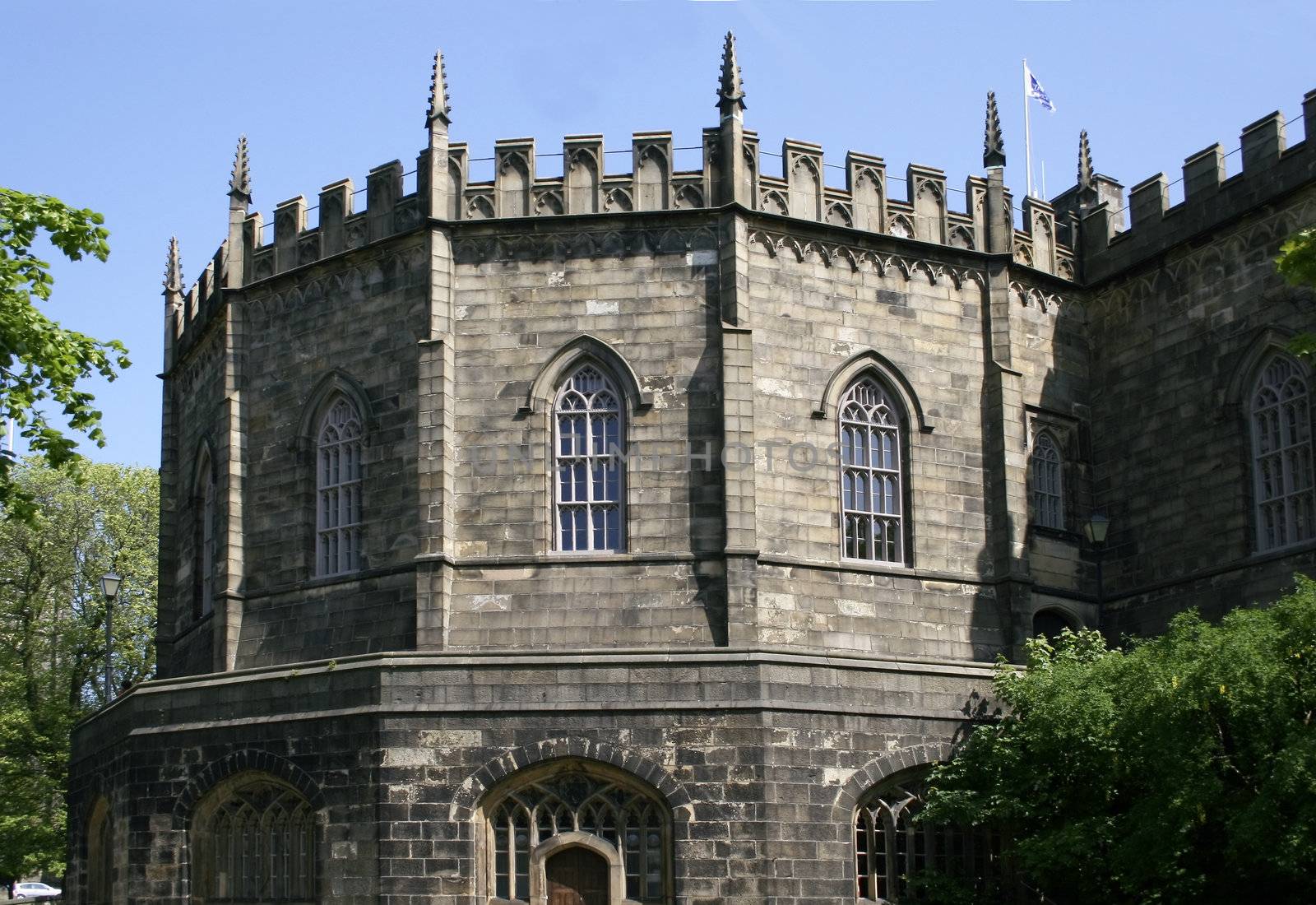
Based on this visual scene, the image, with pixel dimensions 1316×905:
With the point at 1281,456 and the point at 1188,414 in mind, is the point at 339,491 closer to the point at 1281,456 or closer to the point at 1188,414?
the point at 1188,414

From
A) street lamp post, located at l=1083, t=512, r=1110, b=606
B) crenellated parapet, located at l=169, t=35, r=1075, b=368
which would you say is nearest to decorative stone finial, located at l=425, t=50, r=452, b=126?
crenellated parapet, located at l=169, t=35, r=1075, b=368

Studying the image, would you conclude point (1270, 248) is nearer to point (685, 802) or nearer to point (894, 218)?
point (894, 218)

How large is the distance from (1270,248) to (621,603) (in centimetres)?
1270

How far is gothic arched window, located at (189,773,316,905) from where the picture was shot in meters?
26.6

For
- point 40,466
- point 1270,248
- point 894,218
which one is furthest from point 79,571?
Result: point 1270,248

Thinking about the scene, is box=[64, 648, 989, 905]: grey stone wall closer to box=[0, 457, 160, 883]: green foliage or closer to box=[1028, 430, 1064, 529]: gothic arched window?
box=[1028, 430, 1064, 529]: gothic arched window

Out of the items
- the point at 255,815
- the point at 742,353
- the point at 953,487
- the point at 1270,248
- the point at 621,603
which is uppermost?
the point at 1270,248

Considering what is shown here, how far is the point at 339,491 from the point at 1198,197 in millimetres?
16151

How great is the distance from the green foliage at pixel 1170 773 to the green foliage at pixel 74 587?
3102 cm

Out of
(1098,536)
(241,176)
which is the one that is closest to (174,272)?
(241,176)

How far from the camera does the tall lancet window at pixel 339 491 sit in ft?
99.4

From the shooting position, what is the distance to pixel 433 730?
25.7m

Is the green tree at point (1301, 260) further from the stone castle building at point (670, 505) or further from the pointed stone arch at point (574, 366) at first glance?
the pointed stone arch at point (574, 366)

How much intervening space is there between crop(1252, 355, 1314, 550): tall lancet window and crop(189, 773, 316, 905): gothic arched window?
16.3 m
